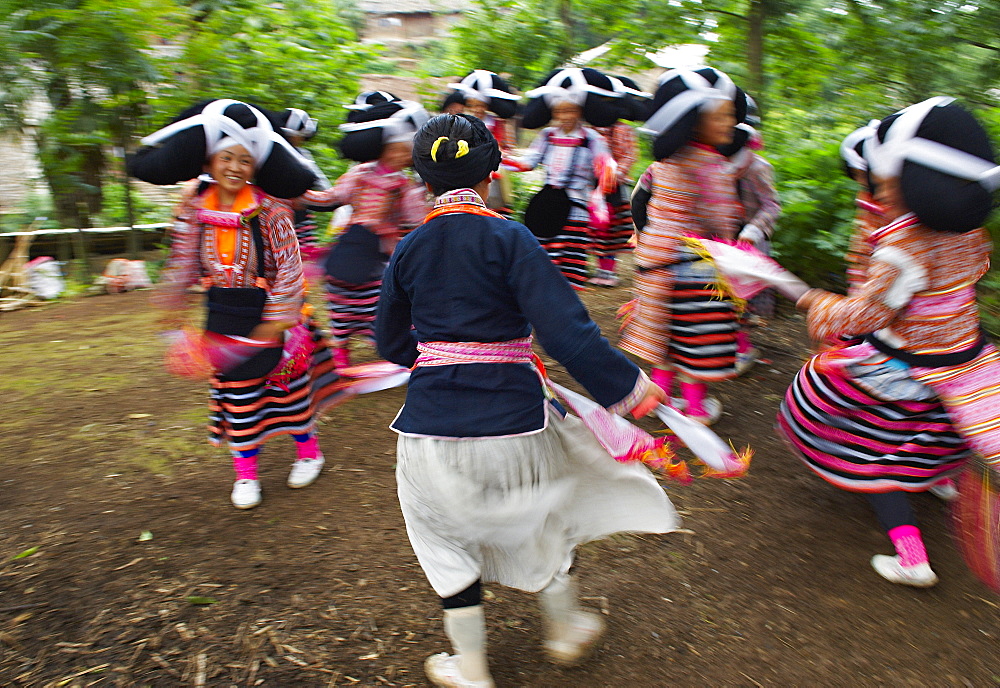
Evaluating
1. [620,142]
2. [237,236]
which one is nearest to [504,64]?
[620,142]

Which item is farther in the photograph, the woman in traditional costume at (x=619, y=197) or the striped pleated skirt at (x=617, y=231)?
the striped pleated skirt at (x=617, y=231)

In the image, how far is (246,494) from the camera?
3457mm

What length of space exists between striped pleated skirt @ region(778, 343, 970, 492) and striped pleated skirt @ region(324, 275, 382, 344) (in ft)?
8.40

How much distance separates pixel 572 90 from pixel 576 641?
13.2 feet

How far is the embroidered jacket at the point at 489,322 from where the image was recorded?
1.98 meters

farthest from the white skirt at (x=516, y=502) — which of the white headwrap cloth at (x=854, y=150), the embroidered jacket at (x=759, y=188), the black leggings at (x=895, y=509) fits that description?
Result: the embroidered jacket at (x=759, y=188)

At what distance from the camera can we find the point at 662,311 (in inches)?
145

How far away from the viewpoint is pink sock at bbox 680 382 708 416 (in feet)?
13.1

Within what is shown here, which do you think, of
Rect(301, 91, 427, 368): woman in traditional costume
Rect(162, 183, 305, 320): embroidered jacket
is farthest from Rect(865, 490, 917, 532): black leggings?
Rect(301, 91, 427, 368): woman in traditional costume

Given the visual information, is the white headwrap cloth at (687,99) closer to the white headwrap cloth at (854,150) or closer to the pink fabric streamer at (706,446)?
the white headwrap cloth at (854,150)

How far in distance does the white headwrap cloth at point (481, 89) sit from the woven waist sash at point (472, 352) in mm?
3806

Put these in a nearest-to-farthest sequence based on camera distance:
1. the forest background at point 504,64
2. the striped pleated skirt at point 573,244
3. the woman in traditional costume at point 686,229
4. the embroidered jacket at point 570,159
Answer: the woman in traditional costume at point 686,229
the forest background at point 504,64
the embroidered jacket at point 570,159
the striped pleated skirt at point 573,244

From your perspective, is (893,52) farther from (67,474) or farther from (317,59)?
(67,474)

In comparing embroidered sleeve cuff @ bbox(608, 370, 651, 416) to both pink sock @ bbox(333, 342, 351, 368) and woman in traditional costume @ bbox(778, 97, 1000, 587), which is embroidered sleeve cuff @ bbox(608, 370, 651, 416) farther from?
pink sock @ bbox(333, 342, 351, 368)
